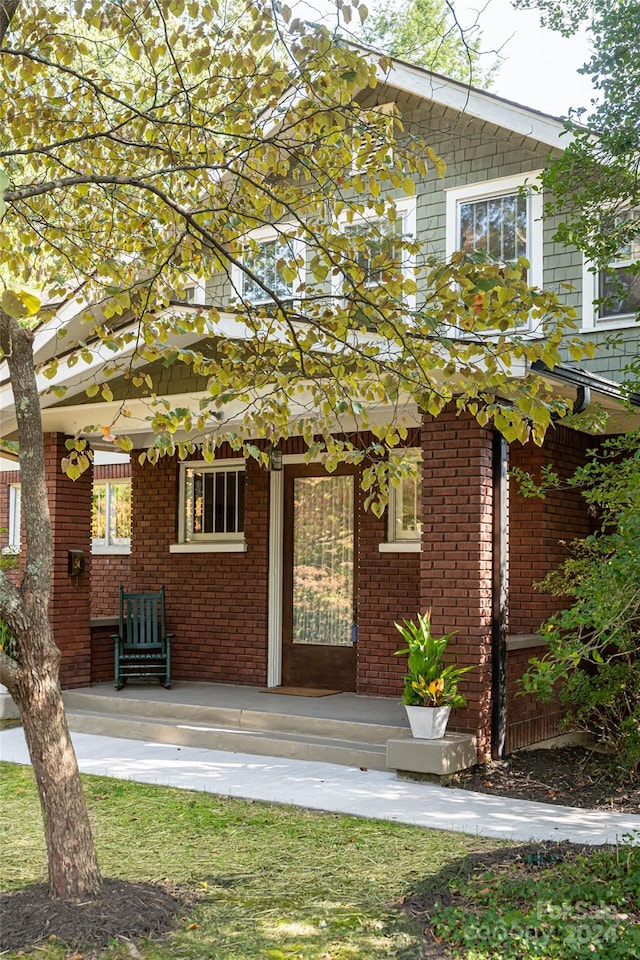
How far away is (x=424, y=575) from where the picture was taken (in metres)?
8.34

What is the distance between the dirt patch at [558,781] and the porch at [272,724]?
0.22 metres

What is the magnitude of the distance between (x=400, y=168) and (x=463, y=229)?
5127 millimetres

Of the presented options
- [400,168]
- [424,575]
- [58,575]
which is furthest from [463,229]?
[58,575]

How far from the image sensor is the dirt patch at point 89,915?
4188 mm

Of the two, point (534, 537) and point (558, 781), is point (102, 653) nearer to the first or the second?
point (534, 537)

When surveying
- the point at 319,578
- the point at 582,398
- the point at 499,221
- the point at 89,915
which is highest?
the point at 499,221

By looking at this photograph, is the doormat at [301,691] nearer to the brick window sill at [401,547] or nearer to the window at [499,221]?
the brick window sill at [401,547]

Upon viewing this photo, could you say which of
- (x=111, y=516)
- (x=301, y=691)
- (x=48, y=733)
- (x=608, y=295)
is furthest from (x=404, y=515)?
(x=48, y=733)

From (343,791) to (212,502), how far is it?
18.6ft

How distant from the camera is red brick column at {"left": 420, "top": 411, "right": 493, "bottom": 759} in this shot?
8.02 meters

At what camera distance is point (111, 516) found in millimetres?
14508

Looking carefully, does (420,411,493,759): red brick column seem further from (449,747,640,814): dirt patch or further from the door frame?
the door frame

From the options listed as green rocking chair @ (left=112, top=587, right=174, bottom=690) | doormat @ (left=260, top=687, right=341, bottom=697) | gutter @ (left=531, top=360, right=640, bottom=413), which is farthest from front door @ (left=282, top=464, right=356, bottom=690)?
gutter @ (left=531, top=360, right=640, bottom=413)

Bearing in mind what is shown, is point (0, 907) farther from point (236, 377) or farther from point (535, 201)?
point (535, 201)
